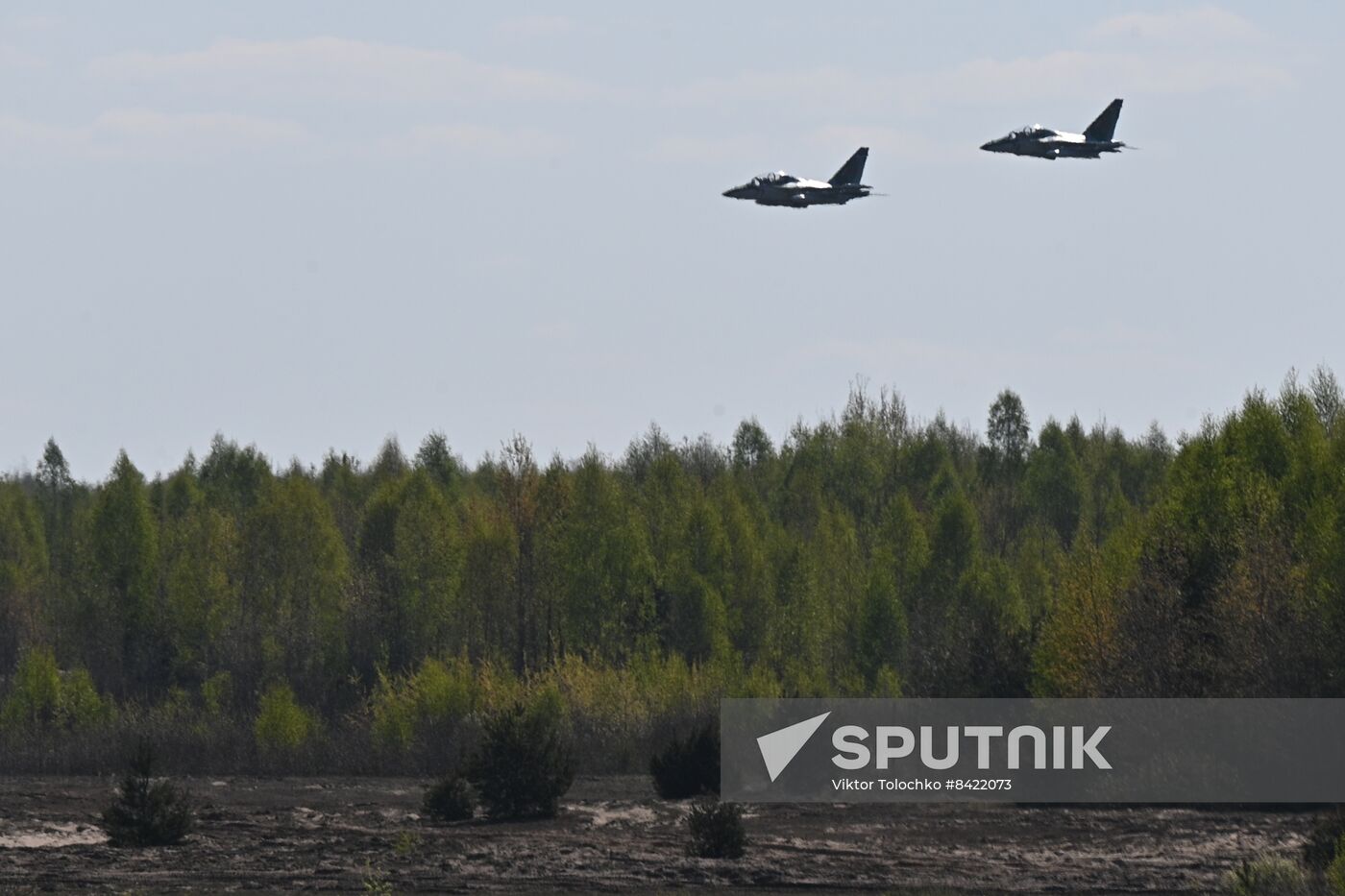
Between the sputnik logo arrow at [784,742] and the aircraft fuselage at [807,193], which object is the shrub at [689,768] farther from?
the aircraft fuselage at [807,193]

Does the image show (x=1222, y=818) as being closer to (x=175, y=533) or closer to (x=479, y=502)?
(x=479, y=502)

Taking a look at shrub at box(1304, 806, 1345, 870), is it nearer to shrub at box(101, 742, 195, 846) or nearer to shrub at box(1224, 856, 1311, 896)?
shrub at box(1224, 856, 1311, 896)

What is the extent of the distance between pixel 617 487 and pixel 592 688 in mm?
19492

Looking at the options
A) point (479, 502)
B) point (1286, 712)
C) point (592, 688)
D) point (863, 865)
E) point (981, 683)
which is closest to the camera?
point (863, 865)

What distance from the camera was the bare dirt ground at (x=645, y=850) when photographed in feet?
103

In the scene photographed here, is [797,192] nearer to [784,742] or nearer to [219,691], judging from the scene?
[784,742]

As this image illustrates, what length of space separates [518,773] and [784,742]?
1048 cm

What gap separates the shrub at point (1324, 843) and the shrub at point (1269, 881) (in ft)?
3.82

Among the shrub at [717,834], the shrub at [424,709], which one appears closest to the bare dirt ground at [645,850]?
the shrub at [717,834]

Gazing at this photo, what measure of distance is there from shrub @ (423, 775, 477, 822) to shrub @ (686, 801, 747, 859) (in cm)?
757

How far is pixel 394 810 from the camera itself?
1703 inches

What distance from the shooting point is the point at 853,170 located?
66.1m

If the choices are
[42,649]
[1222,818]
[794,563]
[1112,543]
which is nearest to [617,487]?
[794,563]

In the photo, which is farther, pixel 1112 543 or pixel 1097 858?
pixel 1112 543
